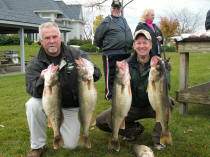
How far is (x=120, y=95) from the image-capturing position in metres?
3.21

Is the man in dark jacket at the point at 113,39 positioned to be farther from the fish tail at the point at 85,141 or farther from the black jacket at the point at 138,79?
the fish tail at the point at 85,141

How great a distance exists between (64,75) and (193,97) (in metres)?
3.13

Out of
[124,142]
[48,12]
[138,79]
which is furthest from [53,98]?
[48,12]

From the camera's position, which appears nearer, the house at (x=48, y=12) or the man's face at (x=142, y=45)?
the man's face at (x=142, y=45)

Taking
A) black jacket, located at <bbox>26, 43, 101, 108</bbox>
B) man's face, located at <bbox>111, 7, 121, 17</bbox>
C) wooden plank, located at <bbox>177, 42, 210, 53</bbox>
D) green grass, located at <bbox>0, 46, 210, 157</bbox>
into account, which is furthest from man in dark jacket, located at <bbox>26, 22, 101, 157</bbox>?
man's face, located at <bbox>111, 7, 121, 17</bbox>

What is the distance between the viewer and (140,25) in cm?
659

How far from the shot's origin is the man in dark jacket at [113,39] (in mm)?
6512

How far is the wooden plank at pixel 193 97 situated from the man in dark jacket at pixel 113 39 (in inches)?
75.3

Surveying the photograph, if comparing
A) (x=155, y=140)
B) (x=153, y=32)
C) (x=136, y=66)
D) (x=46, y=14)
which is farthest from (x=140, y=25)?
(x=46, y=14)

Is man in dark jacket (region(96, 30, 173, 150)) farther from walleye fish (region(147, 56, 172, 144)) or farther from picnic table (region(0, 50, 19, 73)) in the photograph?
picnic table (region(0, 50, 19, 73))

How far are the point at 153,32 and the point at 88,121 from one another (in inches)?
161

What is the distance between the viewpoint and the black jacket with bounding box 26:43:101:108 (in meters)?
3.65

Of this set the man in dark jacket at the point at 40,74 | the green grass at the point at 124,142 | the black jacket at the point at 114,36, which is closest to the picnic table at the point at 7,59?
the green grass at the point at 124,142

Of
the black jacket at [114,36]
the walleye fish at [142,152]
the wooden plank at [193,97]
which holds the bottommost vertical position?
the walleye fish at [142,152]
